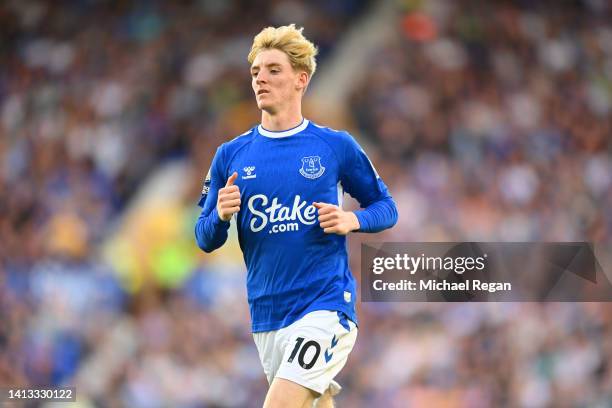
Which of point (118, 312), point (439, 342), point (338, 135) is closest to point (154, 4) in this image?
Result: point (118, 312)

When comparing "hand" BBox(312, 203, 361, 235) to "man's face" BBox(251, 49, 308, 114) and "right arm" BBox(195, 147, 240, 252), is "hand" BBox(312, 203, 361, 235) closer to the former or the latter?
"right arm" BBox(195, 147, 240, 252)

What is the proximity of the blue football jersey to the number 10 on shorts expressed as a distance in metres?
0.15

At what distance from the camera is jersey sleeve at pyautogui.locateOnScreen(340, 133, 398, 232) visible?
4000 millimetres

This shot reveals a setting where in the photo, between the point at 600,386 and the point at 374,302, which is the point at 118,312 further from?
the point at 600,386

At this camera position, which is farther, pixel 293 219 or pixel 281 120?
pixel 281 120

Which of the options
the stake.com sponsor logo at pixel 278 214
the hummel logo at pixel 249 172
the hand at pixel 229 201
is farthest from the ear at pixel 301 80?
the hand at pixel 229 201

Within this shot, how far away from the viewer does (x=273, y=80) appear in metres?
3.97

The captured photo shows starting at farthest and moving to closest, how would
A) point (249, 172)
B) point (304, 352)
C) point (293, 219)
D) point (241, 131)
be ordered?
point (241, 131) → point (249, 172) → point (293, 219) → point (304, 352)

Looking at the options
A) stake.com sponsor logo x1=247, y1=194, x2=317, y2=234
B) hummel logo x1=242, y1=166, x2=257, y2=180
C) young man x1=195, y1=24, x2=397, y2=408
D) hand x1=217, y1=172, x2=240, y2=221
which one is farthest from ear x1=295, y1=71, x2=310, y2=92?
hand x1=217, y1=172, x2=240, y2=221

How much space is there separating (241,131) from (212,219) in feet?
15.0

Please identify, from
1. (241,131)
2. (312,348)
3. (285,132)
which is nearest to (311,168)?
(285,132)

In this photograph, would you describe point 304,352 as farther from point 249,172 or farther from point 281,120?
point 281,120

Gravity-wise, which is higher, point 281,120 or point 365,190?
point 281,120

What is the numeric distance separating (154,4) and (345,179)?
5296mm
